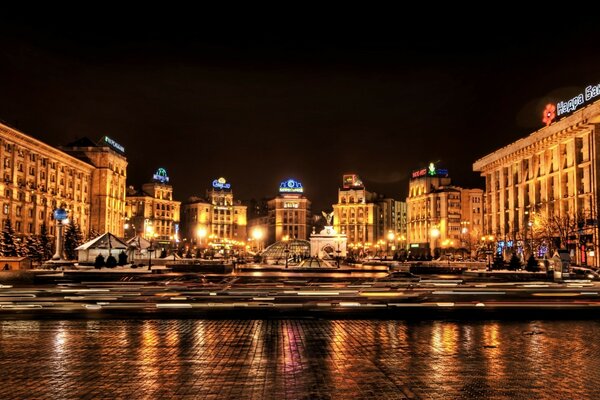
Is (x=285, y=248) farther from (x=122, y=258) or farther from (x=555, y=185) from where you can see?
(x=122, y=258)

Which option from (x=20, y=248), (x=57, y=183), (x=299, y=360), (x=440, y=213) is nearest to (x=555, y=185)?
(x=20, y=248)

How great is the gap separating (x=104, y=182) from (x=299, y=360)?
390ft

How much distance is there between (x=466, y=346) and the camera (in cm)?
1409

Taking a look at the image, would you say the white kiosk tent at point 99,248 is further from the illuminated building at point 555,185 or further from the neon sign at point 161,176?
the neon sign at point 161,176

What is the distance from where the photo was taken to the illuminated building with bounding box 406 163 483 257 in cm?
16238

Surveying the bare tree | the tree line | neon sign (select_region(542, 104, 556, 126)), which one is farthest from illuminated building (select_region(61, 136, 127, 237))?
neon sign (select_region(542, 104, 556, 126))

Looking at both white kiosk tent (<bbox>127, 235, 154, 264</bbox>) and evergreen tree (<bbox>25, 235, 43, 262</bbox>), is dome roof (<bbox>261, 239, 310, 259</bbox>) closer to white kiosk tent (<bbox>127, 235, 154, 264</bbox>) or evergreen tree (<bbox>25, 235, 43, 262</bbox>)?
white kiosk tent (<bbox>127, 235, 154, 264</bbox>)

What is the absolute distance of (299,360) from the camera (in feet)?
40.0

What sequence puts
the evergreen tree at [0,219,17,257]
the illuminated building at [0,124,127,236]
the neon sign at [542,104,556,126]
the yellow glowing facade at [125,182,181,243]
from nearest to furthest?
1. the evergreen tree at [0,219,17,257]
2. the neon sign at [542,104,556,126]
3. the illuminated building at [0,124,127,236]
4. the yellow glowing facade at [125,182,181,243]

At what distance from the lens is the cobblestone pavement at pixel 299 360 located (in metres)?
9.54

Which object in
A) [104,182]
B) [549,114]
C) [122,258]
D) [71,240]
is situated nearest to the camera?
[122,258]

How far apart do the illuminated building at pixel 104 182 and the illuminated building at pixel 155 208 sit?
125ft

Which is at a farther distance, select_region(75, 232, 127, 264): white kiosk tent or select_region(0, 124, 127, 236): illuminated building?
→ select_region(0, 124, 127, 236): illuminated building

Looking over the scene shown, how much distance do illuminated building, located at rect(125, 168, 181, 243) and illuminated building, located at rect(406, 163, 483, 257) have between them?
69.5m
